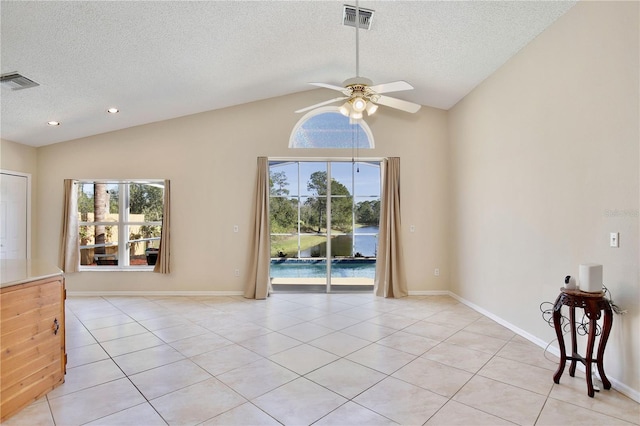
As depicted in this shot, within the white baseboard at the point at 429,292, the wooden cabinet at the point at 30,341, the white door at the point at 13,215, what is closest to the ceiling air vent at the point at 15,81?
the white door at the point at 13,215

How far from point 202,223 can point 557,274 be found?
4933 millimetres

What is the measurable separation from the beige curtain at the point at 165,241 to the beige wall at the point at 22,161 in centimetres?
211

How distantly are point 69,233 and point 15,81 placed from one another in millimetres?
2773

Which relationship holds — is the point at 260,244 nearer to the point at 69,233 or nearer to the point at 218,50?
the point at 218,50

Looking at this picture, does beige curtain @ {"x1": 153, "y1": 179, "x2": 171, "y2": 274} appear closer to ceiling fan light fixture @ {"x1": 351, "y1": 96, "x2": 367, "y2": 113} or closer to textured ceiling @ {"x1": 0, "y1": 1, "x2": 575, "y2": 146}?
textured ceiling @ {"x1": 0, "y1": 1, "x2": 575, "y2": 146}

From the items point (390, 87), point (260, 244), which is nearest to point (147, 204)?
point (260, 244)

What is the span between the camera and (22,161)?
5.34m

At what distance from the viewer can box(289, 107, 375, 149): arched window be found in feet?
18.7

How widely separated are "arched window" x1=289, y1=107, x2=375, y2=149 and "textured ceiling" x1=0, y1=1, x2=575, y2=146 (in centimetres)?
75

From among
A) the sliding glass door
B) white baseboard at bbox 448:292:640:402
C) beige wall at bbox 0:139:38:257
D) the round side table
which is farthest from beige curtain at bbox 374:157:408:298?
beige wall at bbox 0:139:38:257

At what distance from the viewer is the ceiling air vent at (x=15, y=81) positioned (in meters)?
3.41

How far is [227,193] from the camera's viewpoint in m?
5.65

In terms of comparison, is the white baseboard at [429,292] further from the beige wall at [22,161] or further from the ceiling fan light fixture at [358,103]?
the beige wall at [22,161]

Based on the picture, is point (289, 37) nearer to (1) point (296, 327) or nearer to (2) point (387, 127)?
(2) point (387, 127)
